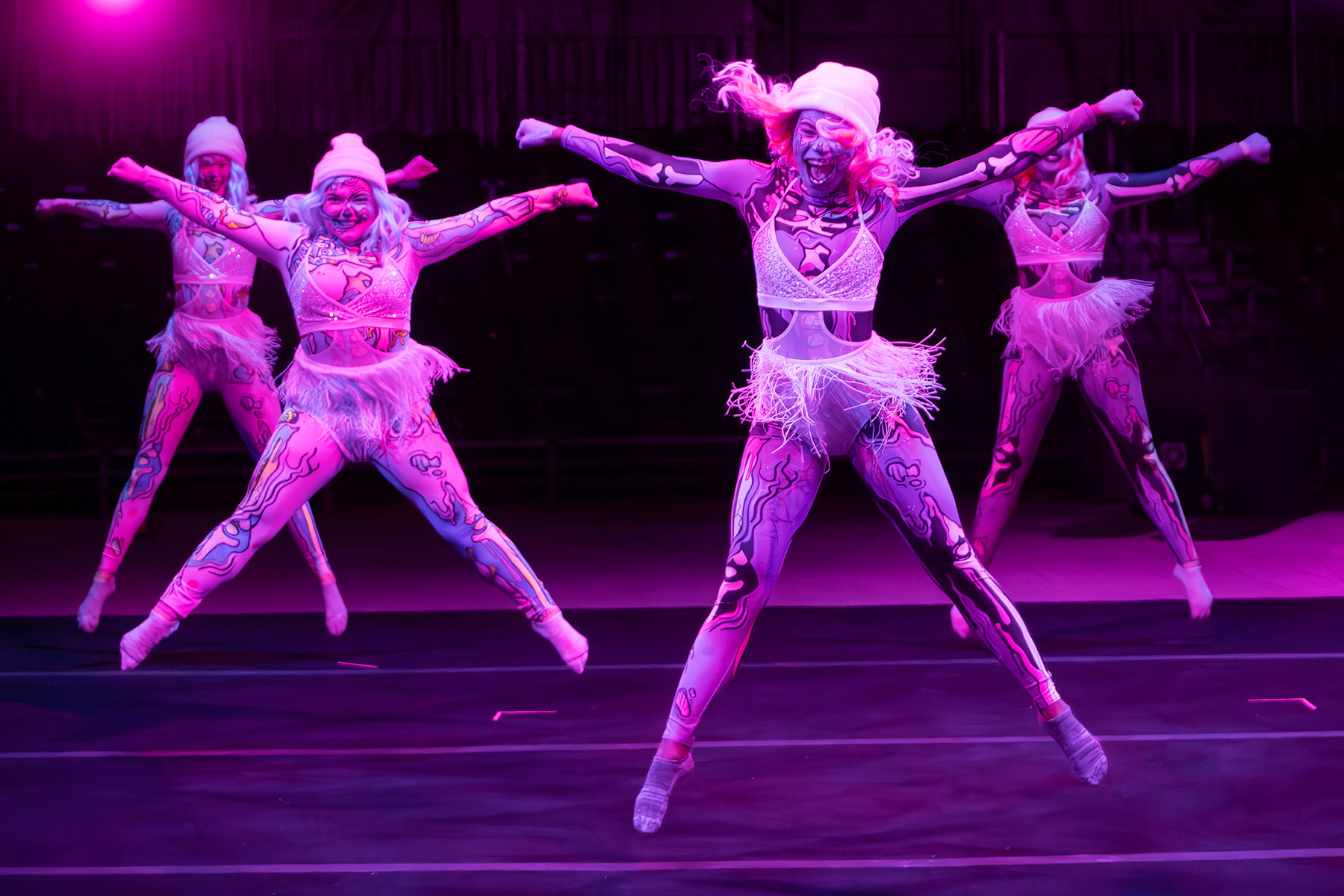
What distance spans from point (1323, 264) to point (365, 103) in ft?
22.1

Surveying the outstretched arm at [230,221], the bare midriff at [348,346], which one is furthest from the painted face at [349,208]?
the bare midriff at [348,346]

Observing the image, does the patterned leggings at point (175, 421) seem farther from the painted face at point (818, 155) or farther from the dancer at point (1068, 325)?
the painted face at point (818, 155)

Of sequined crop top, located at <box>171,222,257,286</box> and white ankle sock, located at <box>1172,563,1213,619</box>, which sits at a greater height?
sequined crop top, located at <box>171,222,257,286</box>

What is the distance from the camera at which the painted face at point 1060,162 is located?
5230mm

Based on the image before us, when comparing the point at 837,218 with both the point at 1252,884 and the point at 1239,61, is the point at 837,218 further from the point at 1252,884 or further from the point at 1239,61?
the point at 1239,61

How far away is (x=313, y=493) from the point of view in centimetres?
448

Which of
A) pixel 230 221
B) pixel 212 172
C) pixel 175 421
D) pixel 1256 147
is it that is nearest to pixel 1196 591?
pixel 1256 147

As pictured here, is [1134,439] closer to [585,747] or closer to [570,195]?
[570,195]

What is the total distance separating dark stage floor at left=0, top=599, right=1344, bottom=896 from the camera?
3.11 m

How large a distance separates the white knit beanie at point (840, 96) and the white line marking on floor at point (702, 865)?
157 cm

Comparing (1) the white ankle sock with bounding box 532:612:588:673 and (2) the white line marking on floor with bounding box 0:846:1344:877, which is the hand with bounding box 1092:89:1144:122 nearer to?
(2) the white line marking on floor with bounding box 0:846:1344:877

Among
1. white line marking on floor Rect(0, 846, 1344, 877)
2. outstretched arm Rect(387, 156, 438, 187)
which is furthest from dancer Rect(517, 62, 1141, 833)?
outstretched arm Rect(387, 156, 438, 187)

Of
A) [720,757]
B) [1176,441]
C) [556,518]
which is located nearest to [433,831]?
[720,757]

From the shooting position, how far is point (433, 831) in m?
3.37
